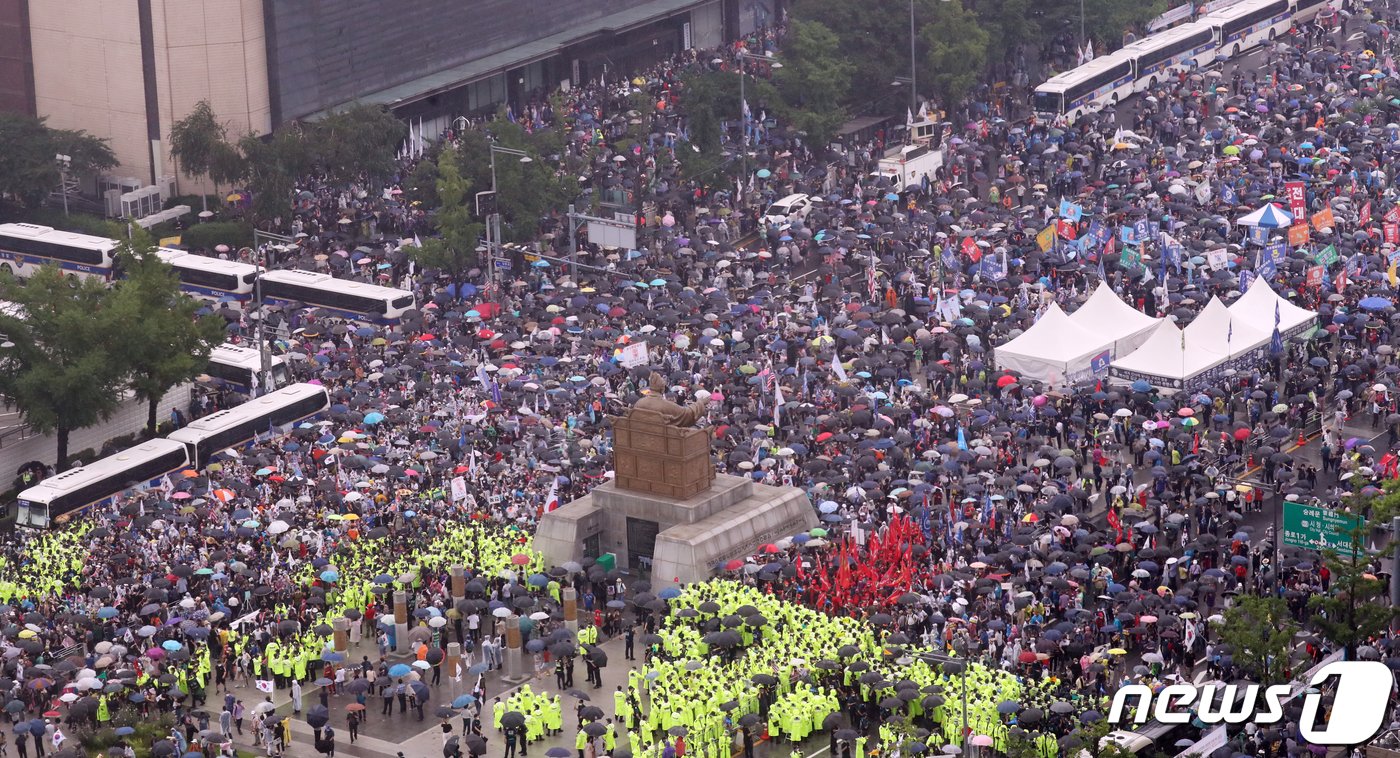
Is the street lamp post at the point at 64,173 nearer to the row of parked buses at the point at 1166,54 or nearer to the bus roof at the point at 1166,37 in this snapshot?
the row of parked buses at the point at 1166,54

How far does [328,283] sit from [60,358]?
1581 centimetres

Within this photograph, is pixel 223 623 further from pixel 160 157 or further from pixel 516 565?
pixel 160 157

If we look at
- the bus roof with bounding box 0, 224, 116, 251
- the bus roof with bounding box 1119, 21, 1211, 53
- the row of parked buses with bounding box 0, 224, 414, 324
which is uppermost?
the bus roof with bounding box 1119, 21, 1211, 53

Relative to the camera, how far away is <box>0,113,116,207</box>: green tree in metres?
101

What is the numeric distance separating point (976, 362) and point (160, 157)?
133 ft

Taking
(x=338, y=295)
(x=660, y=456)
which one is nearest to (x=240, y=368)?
(x=338, y=295)

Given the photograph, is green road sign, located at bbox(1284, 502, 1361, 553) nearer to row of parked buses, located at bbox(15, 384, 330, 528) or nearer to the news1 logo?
the news1 logo

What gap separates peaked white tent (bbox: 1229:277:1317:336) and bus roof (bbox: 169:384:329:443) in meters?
31.1

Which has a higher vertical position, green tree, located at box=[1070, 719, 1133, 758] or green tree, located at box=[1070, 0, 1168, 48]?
green tree, located at box=[1070, 0, 1168, 48]

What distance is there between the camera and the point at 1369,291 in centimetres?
8550

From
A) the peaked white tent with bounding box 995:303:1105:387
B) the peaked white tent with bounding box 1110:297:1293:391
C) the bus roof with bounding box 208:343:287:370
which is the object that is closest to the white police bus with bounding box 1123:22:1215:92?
the peaked white tent with bounding box 1110:297:1293:391

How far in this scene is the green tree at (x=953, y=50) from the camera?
111m

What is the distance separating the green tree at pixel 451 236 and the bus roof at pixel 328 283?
1959 millimetres

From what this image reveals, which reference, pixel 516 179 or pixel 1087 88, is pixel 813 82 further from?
pixel 516 179
